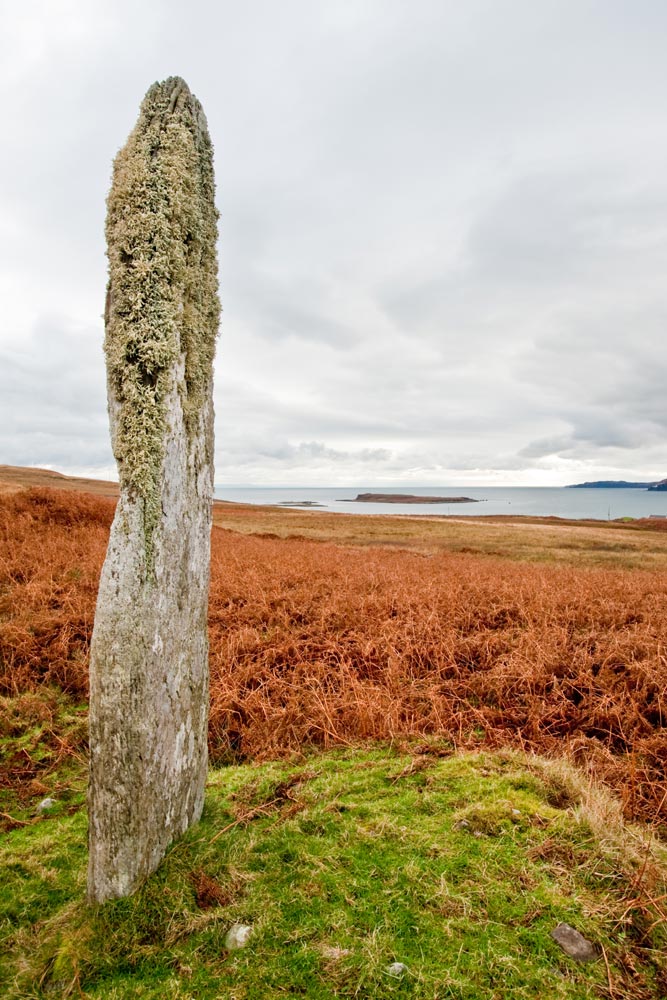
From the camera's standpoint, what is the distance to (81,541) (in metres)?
13.2

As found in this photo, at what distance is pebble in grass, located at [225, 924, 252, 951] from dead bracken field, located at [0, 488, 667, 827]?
8.84ft

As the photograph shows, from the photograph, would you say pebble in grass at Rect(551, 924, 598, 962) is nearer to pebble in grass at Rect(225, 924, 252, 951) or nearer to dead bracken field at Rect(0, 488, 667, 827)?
pebble in grass at Rect(225, 924, 252, 951)

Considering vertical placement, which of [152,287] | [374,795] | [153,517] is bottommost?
[374,795]

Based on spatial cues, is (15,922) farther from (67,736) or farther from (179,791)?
(67,736)

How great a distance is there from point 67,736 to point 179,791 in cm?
328

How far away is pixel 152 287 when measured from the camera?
3736mm

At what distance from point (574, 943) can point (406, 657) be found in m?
5.18

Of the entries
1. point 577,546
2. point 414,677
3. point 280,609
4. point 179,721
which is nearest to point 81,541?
point 280,609

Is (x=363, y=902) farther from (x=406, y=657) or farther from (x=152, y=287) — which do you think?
(x=406, y=657)

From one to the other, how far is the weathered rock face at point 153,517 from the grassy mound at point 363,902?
45 centimetres

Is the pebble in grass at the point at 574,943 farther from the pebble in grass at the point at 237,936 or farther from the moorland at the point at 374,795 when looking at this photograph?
the pebble in grass at the point at 237,936

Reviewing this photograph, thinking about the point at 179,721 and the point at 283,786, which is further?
the point at 283,786

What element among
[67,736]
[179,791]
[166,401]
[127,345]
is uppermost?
[127,345]

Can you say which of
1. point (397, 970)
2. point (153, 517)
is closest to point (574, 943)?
point (397, 970)
